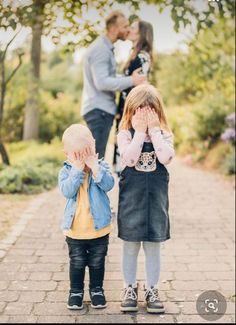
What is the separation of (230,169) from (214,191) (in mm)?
1735

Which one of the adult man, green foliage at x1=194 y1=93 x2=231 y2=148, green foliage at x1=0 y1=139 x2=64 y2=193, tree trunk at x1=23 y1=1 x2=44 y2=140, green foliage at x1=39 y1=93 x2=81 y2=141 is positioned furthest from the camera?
green foliage at x1=39 y1=93 x2=81 y2=141

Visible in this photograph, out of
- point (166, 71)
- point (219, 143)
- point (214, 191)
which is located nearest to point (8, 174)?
point (214, 191)

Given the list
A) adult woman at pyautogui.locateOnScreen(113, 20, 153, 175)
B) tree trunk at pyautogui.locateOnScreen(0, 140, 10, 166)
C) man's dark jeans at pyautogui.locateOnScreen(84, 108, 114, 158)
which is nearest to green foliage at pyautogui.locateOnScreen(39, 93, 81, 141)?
tree trunk at pyautogui.locateOnScreen(0, 140, 10, 166)

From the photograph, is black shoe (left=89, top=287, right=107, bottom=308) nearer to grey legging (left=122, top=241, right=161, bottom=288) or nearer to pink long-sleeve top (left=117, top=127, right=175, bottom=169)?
grey legging (left=122, top=241, right=161, bottom=288)

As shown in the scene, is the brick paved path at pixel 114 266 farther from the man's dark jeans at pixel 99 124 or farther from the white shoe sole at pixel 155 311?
the man's dark jeans at pixel 99 124

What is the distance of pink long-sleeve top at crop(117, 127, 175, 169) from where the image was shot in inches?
86.1

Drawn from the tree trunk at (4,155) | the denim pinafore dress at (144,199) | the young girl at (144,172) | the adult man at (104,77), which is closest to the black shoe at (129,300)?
the young girl at (144,172)

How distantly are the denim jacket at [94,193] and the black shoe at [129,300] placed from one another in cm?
36

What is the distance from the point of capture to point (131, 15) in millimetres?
2545

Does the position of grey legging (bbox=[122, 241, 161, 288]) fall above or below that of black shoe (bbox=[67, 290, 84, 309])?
above

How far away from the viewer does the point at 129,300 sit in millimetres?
2342

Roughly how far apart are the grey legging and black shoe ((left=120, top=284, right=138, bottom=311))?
5 centimetres

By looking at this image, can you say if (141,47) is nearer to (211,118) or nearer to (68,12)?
(68,12)

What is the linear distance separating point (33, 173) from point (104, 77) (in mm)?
4192
